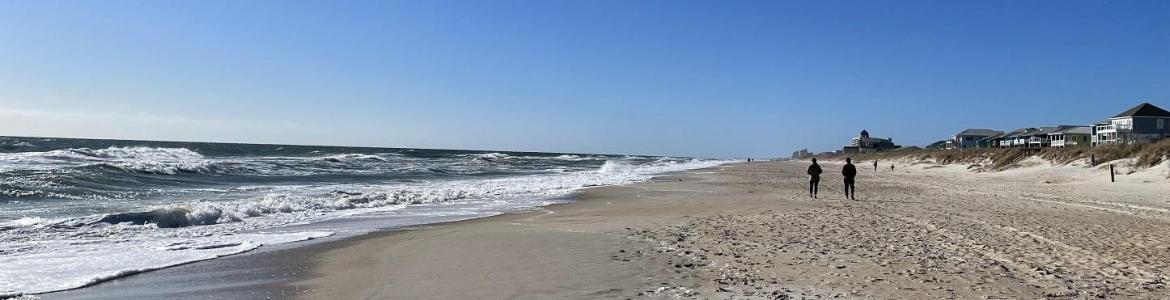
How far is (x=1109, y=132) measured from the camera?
65812mm

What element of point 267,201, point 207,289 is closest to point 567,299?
point 207,289

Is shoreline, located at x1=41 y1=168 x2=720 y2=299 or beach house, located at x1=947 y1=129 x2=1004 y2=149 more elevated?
beach house, located at x1=947 y1=129 x2=1004 y2=149

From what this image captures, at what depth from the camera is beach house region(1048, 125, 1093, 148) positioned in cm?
7362

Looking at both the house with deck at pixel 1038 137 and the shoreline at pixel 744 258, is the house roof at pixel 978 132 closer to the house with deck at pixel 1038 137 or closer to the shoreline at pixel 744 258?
the house with deck at pixel 1038 137

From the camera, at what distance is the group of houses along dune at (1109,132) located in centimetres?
6103

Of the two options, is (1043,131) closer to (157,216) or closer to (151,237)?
(157,216)

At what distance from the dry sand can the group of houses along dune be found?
40869 millimetres

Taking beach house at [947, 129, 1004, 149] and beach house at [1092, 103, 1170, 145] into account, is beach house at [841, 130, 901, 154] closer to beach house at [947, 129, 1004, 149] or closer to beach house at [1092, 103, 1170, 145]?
beach house at [947, 129, 1004, 149]

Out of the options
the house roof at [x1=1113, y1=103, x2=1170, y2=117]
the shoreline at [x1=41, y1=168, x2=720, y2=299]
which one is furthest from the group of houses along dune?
the shoreline at [x1=41, y1=168, x2=720, y2=299]

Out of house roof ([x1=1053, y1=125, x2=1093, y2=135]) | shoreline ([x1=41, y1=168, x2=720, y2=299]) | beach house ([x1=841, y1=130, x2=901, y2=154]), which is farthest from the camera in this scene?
beach house ([x1=841, y1=130, x2=901, y2=154])

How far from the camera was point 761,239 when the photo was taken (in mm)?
10133

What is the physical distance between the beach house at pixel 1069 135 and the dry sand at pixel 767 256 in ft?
229

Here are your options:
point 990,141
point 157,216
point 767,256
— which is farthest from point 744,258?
point 990,141

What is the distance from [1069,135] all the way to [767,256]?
271ft
